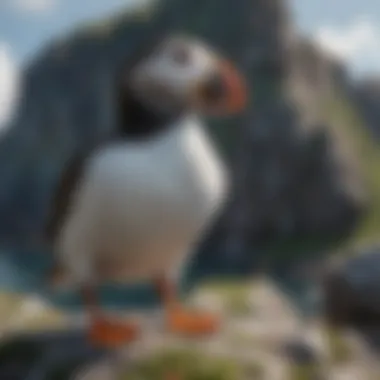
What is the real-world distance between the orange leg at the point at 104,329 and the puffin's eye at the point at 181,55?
0.32 metres

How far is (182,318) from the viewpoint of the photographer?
1.00 metres

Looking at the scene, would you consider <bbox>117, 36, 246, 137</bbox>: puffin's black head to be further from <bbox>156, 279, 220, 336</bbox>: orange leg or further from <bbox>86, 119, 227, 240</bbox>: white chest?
<bbox>156, 279, 220, 336</bbox>: orange leg

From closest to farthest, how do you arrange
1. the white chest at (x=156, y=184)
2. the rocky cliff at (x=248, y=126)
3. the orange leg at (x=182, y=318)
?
the white chest at (x=156, y=184) → the orange leg at (x=182, y=318) → the rocky cliff at (x=248, y=126)

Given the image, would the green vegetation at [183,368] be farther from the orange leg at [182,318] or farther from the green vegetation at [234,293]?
the green vegetation at [234,293]

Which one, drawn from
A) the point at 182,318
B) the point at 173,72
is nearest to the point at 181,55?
the point at 173,72

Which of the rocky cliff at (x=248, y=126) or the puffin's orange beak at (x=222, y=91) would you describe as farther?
the rocky cliff at (x=248, y=126)

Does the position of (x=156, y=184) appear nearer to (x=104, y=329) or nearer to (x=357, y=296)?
(x=104, y=329)

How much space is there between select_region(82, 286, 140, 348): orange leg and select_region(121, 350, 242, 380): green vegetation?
0.15ft

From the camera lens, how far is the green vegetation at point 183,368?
0.91 metres

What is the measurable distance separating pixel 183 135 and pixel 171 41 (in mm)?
129

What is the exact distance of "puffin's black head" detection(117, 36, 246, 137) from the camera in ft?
2.97

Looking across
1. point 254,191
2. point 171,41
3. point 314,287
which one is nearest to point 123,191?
point 171,41

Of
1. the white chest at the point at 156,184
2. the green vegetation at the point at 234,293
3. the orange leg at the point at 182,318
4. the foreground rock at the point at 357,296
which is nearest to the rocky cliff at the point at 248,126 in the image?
the green vegetation at the point at 234,293

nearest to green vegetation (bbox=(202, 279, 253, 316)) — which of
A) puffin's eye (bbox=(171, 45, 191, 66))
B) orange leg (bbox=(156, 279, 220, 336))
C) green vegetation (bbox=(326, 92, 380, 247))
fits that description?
orange leg (bbox=(156, 279, 220, 336))
